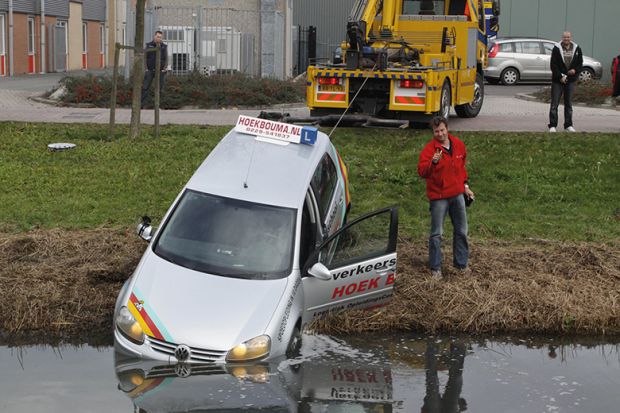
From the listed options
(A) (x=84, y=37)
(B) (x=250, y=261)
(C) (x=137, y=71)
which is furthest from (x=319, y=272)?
(A) (x=84, y=37)

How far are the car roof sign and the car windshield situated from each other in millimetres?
1195

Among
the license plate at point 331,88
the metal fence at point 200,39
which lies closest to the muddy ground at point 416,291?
the license plate at point 331,88

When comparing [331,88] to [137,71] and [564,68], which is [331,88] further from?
[564,68]

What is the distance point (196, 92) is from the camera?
25.8m

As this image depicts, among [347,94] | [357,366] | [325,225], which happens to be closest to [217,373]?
[357,366]

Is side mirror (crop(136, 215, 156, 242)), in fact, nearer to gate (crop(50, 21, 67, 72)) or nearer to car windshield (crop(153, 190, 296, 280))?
car windshield (crop(153, 190, 296, 280))

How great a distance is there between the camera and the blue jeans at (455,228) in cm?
1055

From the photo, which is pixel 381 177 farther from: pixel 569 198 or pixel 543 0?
pixel 543 0

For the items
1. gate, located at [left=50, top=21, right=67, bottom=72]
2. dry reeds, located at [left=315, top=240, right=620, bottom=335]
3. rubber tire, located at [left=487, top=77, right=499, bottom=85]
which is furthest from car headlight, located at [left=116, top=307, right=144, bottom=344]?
gate, located at [left=50, top=21, right=67, bottom=72]

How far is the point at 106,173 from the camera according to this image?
1533 centimetres

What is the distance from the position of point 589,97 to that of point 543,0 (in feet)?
58.3

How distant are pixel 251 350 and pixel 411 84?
451 inches

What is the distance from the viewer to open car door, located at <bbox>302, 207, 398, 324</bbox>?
28.9 ft

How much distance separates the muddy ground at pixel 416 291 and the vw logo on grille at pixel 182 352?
5.52 ft
